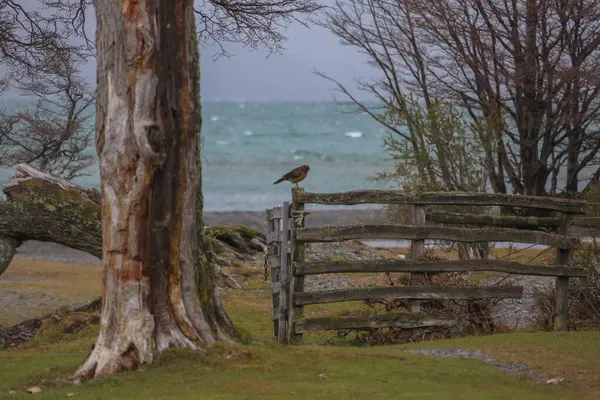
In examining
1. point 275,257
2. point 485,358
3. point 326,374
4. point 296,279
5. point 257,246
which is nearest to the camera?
point 326,374

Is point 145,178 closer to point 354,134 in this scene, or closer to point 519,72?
point 519,72

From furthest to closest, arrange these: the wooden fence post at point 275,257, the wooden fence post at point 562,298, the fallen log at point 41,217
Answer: the fallen log at point 41,217 < the wooden fence post at point 562,298 < the wooden fence post at point 275,257

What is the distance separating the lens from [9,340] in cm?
1330

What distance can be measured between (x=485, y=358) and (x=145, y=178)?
3.77 m

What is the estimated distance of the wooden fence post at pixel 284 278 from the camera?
10.8m

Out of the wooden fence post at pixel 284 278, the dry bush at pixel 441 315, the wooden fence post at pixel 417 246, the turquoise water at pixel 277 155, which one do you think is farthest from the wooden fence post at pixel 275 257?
the turquoise water at pixel 277 155

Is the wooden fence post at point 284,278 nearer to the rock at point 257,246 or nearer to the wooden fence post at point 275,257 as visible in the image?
the wooden fence post at point 275,257

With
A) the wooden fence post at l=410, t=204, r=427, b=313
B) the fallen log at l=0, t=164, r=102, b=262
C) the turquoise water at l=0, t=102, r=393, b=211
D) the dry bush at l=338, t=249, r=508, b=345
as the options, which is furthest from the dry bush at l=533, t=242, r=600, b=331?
the turquoise water at l=0, t=102, r=393, b=211

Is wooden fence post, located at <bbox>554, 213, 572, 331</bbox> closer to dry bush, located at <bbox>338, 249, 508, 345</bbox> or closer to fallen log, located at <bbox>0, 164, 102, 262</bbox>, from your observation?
dry bush, located at <bbox>338, 249, 508, 345</bbox>

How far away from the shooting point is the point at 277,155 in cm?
7044

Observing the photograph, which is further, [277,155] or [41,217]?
[277,155]

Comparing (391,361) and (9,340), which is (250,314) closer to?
(9,340)

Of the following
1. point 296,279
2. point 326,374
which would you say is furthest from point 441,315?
point 326,374

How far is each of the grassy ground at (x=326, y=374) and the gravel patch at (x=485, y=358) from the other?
0.11 m
